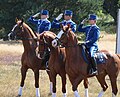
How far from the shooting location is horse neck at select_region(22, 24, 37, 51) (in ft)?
37.6

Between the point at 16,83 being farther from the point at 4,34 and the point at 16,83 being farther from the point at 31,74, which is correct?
the point at 4,34

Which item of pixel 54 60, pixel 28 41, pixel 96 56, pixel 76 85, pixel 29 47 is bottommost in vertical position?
pixel 76 85

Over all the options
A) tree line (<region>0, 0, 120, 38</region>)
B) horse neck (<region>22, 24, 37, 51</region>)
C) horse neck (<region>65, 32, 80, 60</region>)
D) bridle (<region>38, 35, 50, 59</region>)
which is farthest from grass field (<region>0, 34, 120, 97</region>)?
tree line (<region>0, 0, 120, 38</region>)

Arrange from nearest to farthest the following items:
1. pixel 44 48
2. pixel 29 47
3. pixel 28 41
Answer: pixel 44 48, pixel 28 41, pixel 29 47

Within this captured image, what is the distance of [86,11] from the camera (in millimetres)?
31359

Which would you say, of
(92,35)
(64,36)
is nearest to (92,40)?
A: (92,35)

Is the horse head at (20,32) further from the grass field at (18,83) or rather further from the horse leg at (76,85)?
the horse leg at (76,85)

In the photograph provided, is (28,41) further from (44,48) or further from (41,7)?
(41,7)

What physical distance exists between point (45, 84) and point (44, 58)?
2.72m

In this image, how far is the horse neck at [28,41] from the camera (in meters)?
11.5

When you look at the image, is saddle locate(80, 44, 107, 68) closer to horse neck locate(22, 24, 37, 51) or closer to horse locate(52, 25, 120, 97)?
horse locate(52, 25, 120, 97)

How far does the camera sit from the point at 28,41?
37.7 ft

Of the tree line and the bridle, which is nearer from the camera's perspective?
the bridle

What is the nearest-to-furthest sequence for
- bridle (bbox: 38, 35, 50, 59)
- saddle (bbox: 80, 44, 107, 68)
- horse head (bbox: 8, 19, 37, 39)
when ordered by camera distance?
Answer: saddle (bbox: 80, 44, 107, 68) → bridle (bbox: 38, 35, 50, 59) → horse head (bbox: 8, 19, 37, 39)
